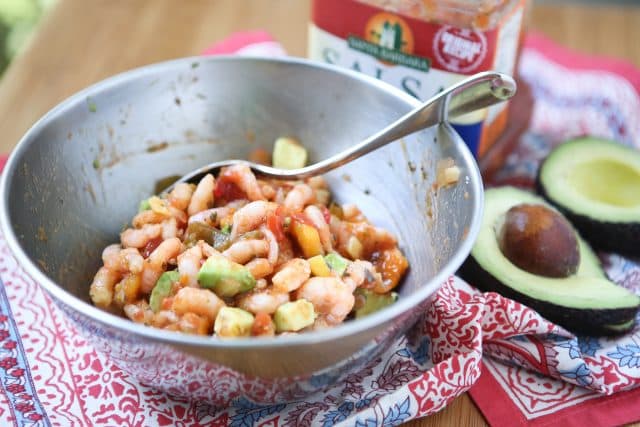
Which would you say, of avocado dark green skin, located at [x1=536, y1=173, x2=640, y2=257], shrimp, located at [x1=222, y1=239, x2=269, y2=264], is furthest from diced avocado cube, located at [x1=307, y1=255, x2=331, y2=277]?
avocado dark green skin, located at [x1=536, y1=173, x2=640, y2=257]

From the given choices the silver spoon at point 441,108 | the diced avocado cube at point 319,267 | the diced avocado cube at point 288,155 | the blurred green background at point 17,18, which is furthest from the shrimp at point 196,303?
the blurred green background at point 17,18

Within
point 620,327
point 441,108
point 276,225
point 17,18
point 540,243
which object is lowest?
point 17,18

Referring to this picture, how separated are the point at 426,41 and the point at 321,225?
627 mm

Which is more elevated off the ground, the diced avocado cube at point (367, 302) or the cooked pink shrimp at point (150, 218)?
the cooked pink shrimp at point (150, 218)

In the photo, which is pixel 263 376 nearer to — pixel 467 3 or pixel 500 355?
pixel 500 355

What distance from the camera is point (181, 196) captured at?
161 cm

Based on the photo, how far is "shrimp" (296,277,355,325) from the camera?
1.33 meters

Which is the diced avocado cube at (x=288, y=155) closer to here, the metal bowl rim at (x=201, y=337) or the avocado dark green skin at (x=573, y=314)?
the metal bowl rim at (x=201, y=337)

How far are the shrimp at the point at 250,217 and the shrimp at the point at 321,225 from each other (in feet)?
0.31

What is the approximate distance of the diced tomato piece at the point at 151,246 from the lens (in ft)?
4.95

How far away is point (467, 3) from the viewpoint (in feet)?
5.72

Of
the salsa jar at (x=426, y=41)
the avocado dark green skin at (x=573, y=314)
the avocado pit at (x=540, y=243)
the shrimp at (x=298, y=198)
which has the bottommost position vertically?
the avocado dark green skin at (x=573, y=314)

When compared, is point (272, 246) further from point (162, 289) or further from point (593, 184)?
point (593, 184)

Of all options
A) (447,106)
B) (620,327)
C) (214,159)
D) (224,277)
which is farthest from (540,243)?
(214,159)
